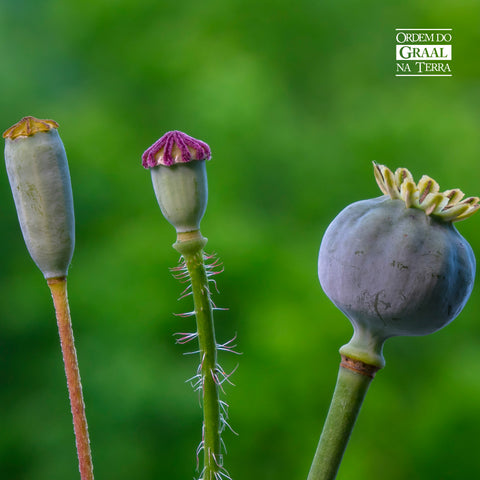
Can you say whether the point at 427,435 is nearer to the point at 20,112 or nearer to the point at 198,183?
the point at 20,112

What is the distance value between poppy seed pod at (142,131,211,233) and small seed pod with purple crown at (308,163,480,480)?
0.06m

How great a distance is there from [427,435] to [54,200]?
5.19 feet

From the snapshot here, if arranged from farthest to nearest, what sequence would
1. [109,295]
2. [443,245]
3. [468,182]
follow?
[468,182] < [109,295] < [443,245]

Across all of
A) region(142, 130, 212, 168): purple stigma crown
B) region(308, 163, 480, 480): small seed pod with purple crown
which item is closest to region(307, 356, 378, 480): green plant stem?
region(308, 163, 480, 480): small seed pod with purple crown

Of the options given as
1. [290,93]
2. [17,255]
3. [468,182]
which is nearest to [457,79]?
[468,182]

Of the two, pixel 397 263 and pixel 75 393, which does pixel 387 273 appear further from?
pixel 75 393

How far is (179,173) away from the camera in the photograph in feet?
1.02

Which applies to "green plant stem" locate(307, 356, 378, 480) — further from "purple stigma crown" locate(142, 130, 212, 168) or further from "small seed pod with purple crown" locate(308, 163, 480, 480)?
"purple stigma crown" locate(142, 130, 212, 168)

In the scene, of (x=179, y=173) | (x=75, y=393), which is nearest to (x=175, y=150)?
(x=179, y=173)

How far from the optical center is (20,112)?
1.74 m

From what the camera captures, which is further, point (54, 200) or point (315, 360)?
point (315, 360)

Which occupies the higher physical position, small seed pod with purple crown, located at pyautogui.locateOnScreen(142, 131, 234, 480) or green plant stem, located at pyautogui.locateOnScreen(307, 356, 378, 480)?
small seed pod with purple crown, located at pyautogui.locateOnScreen(142, 131, 234, 480)

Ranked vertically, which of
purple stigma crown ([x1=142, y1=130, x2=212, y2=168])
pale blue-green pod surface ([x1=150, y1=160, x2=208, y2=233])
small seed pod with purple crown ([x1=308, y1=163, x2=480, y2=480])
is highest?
purple stigma crown ([x1=142, y1=130, x2=212, y2=168])

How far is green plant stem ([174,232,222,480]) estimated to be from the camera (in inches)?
12.4
